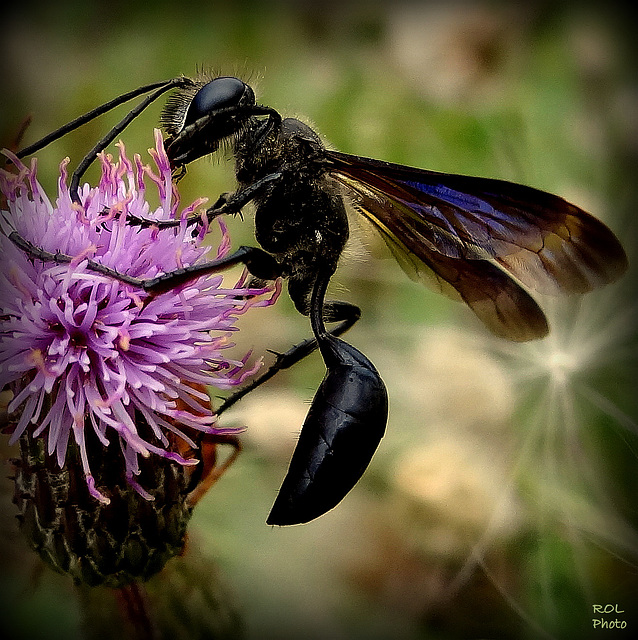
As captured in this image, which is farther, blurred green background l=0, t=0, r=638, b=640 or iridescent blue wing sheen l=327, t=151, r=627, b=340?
blurred green background l=0, t=0, r=638, b=640

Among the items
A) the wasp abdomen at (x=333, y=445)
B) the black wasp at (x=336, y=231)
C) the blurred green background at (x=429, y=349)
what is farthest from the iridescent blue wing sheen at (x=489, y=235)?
the blurred green background at (x=429, y=349)

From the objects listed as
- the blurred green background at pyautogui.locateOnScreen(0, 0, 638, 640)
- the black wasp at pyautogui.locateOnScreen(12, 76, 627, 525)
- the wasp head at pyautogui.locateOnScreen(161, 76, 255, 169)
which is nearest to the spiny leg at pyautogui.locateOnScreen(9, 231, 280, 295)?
the black wasp at pyautogui.locateOnScreen(12, 76, 627, 525)

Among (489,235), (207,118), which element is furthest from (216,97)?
(489,235)

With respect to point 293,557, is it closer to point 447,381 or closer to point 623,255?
point 447,381

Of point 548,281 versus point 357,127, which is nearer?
point 548,281

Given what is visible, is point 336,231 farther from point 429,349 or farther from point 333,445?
point 429,349

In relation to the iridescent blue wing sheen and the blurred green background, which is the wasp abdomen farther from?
the blurred green background

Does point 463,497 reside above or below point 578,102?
below

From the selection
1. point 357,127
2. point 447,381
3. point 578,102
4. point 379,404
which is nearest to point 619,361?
point 447,381
